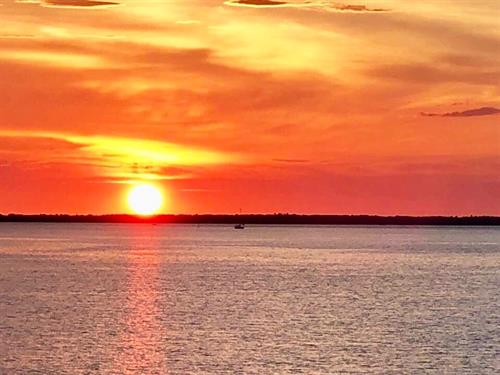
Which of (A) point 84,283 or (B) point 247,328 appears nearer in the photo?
(B) point 247,328

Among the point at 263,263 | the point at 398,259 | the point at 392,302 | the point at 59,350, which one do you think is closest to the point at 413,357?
the point at 59,350

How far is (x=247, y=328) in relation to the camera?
74.6m

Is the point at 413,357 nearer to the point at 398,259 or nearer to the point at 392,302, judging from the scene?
the point at 392,302

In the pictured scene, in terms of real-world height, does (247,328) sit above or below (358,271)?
above

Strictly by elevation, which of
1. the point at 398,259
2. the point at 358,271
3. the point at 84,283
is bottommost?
the point at 398,259

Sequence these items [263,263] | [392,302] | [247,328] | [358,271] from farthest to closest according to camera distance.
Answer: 1. [263,263]
2. [358,271]
3. [392,302]
4. [247,328]

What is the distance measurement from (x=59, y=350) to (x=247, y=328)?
50.4 ft

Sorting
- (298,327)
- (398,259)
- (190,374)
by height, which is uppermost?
(190,374)

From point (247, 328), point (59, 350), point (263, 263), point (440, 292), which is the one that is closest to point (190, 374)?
point (59, 350)

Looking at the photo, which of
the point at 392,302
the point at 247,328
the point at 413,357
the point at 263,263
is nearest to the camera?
the point at 413,357

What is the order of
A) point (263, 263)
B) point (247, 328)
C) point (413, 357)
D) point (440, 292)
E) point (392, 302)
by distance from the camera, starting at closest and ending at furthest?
point (413, 357) < point (247, 328) < point (392, 302) < point (440, 292) < point (263, 263)

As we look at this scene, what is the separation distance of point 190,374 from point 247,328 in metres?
18.4

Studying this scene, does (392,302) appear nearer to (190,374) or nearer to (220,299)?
(220,299)

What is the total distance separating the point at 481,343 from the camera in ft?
223
